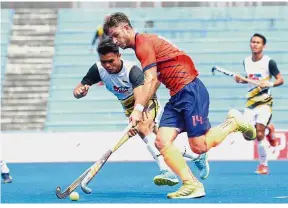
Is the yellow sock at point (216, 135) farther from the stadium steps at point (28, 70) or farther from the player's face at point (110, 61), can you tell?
the stadium steps at point (28, 70)

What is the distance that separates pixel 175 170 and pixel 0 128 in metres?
10.6

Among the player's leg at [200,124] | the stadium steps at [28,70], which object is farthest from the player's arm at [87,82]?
the stadium steps at [28,70]

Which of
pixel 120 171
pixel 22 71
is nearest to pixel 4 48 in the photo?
pixel 22 71

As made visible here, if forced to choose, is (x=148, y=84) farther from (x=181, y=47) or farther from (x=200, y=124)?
(x=181, y=47)

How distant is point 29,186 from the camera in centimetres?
968

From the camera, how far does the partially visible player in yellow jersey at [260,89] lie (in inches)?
462

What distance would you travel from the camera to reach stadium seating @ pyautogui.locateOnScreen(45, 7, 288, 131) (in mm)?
18172

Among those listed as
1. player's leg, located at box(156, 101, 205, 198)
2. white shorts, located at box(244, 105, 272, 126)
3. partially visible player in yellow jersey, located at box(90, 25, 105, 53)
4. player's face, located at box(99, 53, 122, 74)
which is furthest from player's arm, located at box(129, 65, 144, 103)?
partially visible player in yellow jersey, located at box(90, 25, 105, 53)

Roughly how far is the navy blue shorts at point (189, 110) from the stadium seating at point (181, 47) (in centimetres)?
998

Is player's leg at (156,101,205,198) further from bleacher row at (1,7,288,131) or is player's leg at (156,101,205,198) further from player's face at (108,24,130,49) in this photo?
bleacher row at (1,7,288,131)

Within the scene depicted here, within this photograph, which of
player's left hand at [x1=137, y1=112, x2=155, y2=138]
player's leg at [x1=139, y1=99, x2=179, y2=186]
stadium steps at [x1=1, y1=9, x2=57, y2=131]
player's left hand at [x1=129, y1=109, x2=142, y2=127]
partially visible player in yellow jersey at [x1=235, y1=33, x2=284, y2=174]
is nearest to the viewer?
player's left hand at [x1=129, y1=109, x2=142, y2=127]

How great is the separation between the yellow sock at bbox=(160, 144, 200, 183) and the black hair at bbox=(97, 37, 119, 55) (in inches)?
40.4

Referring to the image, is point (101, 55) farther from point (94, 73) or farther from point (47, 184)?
point (47, 184)

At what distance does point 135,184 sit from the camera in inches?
389
